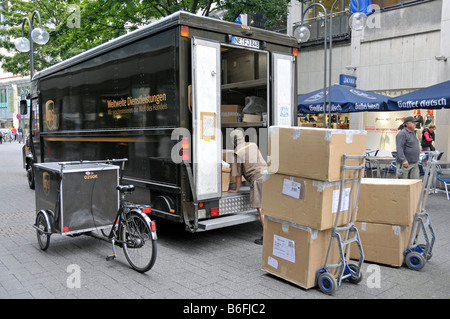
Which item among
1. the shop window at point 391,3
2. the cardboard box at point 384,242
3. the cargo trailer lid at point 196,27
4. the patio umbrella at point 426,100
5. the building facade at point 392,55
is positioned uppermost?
the shop window at point 391,3

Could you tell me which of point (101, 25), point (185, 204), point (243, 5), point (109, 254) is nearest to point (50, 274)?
point (109, 254)

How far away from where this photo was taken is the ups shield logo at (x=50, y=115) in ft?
31.1

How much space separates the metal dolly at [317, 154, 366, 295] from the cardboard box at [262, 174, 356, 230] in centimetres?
6

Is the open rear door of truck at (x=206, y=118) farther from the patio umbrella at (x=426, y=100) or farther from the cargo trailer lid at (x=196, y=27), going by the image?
the patio umbrella at (x=426, y=100)

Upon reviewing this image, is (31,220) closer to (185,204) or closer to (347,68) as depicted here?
(185,204)

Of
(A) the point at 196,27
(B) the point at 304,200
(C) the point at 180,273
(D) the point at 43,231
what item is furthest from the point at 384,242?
(D) the point at 43,231

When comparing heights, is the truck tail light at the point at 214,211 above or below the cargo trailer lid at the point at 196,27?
below

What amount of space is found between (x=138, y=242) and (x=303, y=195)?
2.11m

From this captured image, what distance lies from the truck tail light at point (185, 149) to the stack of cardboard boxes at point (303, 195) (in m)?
1.34

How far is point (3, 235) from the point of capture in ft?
21.5

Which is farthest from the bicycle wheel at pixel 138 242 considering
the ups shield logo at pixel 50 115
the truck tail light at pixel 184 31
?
the ups shield logo at pixel 50 115

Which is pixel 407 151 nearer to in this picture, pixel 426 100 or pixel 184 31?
pixel 426 100

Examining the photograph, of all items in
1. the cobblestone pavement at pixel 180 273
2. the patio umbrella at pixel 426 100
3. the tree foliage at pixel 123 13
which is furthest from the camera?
the tree foliage at pixel 123 13
